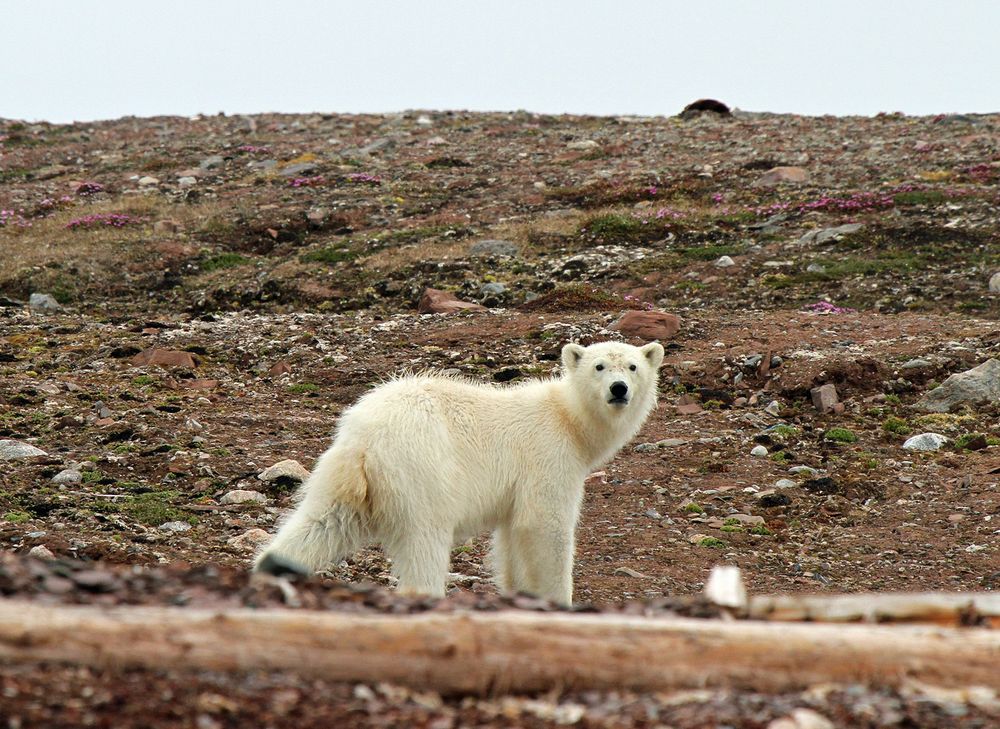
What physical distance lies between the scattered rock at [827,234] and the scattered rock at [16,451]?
14397 millimetres

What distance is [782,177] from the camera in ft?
84.8

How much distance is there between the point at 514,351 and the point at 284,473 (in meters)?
5.51

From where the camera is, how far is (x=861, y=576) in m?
10.2

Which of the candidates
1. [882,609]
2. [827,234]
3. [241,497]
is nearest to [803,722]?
[882,609]

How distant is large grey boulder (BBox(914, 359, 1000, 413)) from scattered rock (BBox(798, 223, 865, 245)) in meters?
7.59

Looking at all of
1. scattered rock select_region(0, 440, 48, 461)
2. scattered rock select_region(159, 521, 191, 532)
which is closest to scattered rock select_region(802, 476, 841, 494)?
scattered rock select_region(159, 521, 191, 532)

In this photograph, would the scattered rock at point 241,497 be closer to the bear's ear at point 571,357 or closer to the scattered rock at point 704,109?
the bear's ear at point 571,357

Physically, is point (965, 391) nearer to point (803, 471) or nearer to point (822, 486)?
point (803, 471)

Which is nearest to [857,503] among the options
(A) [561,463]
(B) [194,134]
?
(A) [561,463]

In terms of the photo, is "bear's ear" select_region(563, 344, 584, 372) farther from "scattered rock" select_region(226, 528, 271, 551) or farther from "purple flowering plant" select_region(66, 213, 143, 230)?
"purple flowering plant" select_region(66, 213, 143, 230)

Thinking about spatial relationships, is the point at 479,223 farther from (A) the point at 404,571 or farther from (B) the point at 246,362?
(A) the point at 404,571

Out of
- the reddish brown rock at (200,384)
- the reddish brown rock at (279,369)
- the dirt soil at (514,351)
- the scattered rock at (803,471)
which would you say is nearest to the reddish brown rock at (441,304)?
the dirt soil at (514,351)

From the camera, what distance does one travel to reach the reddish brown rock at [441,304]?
61.4 ft

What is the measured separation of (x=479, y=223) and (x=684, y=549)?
14670 mm
